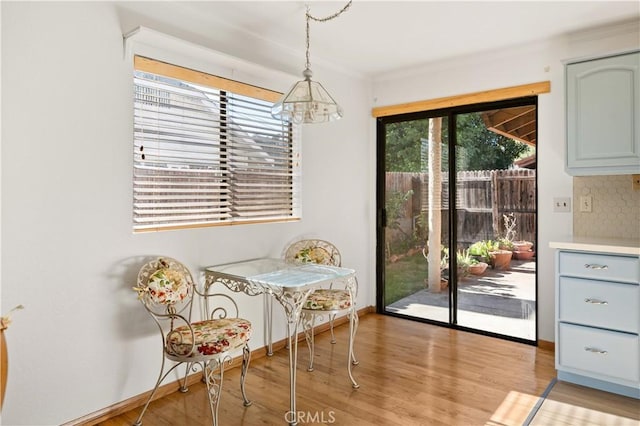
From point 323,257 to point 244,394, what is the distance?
48.3 inches

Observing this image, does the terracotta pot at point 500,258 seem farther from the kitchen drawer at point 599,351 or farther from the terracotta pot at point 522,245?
the kitchen drawer at point 599,351

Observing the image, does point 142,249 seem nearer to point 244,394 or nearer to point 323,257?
point 244,394

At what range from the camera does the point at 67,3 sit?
7.14ft

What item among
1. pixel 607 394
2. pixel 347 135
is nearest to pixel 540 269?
pixel 607 394

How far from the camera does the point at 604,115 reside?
8.95 ft

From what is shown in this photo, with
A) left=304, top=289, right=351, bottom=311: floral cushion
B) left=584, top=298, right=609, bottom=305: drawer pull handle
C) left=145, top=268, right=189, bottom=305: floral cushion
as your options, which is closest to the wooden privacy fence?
left=584, top=298, right=609, bottom=305: drawer pull handle

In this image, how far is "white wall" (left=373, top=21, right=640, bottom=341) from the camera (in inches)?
122

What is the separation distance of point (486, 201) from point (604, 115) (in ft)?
3.78

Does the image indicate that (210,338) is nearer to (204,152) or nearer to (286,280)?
(286,280)

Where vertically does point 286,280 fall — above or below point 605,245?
below

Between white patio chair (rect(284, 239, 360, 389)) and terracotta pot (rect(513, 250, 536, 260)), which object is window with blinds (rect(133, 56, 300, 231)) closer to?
white patio chair (rect(284, 239, 360, 389))

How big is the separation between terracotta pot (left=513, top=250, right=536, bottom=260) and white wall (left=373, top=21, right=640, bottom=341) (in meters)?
0.09

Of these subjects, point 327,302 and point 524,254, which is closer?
point 327,302

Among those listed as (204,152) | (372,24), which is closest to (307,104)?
(204,152)
